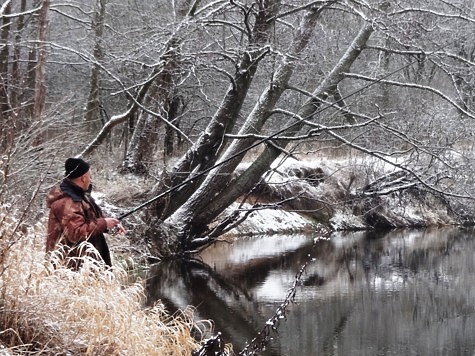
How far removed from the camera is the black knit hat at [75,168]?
496 cm

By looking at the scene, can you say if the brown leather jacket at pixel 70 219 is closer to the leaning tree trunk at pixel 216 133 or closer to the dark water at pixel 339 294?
the dark water at pixel 339 294

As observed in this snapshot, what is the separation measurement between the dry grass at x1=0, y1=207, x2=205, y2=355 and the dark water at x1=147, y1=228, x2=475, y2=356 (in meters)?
2.19

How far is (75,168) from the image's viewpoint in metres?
4.93

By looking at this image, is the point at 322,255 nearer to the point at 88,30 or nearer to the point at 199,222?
the point at 199,222

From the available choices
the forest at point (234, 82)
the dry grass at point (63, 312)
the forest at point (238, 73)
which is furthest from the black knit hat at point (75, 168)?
the forest at point (238, 73)

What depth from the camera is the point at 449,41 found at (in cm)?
1152

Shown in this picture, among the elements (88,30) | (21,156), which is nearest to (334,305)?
(21,156)

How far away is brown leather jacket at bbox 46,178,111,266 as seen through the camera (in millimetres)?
4902

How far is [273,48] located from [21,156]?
16.0ft

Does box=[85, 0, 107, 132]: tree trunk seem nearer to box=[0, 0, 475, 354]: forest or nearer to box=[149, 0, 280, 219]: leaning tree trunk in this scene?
box=[0, 0, 475, 354]: forest

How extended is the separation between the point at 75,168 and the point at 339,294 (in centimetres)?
544

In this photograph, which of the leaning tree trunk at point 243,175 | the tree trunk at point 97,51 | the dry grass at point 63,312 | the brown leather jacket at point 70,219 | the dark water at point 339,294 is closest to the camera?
the dry grass at point 63,312

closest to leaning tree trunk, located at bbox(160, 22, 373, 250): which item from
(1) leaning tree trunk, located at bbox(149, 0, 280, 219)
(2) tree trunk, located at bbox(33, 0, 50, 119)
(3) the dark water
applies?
(1) leaning tree trunk, located at bbox(149, 0, 280, 219)

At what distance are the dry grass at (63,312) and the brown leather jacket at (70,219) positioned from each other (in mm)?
285
